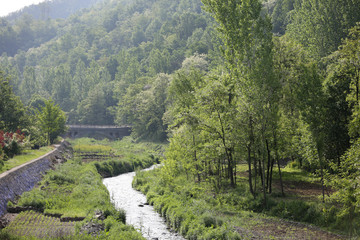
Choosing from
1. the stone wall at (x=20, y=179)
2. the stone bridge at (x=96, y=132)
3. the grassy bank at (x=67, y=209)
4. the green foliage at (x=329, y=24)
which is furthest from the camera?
the stone bridge at (x=96, y=132)

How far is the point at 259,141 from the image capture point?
29.4m

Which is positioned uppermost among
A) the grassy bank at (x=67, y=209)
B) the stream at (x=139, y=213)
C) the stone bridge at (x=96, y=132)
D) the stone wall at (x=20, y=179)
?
the stone bridge at (x=96, y=132)

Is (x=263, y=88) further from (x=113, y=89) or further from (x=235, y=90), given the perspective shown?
(x=113, y=89)

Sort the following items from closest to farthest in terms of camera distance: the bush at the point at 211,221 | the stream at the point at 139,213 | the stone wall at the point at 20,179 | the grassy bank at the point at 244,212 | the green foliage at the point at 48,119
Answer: the grassy bank at the point at 244,212 → the bush at the point at 211,221 → the stream at the point at 139,213 → the stone wall at the point at 20,179 → the green foliage at the point at 48,119

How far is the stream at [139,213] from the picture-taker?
24400mm

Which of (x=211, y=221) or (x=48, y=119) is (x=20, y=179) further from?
(x=48, y=119)

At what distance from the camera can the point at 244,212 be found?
26781 millimetres

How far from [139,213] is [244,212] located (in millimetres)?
9527

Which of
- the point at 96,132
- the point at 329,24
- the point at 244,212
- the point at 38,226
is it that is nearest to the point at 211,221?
the point at 244,212

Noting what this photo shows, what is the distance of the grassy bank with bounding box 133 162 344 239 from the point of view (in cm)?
2170

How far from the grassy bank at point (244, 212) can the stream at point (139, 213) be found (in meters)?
0.80

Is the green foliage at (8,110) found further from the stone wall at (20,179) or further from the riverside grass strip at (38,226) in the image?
the riverside grass strip at (38,226)

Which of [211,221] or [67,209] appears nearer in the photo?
[211,221]

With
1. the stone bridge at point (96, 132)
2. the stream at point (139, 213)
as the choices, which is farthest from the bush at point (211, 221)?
A: the stone bridge at point (96, 132)
